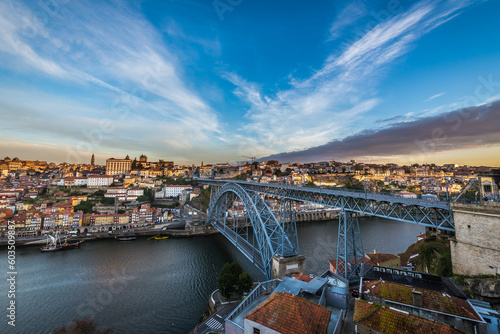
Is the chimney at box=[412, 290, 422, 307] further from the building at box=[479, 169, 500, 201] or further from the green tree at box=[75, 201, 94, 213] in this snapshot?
the green tree at box=[75, 201, 94, 213]

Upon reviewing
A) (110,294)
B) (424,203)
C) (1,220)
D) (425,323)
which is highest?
(424,203)

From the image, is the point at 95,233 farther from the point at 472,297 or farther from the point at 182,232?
the point at 472,297

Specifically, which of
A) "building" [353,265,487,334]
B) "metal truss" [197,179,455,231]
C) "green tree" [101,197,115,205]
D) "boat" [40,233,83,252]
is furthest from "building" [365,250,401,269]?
"green tree" [101,197,115,205]

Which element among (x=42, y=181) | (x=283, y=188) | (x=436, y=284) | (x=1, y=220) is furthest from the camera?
(x=42, y=181)

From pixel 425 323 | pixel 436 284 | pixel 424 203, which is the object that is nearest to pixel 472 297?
pixel 436 284

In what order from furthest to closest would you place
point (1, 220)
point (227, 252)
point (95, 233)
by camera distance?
point (95, 233) → point (1, 220) → point (227, 252)

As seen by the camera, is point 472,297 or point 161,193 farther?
point 161,193

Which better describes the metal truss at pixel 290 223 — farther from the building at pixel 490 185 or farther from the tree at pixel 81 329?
the tree at pixel 81 329

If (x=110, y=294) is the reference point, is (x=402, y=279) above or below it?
above
